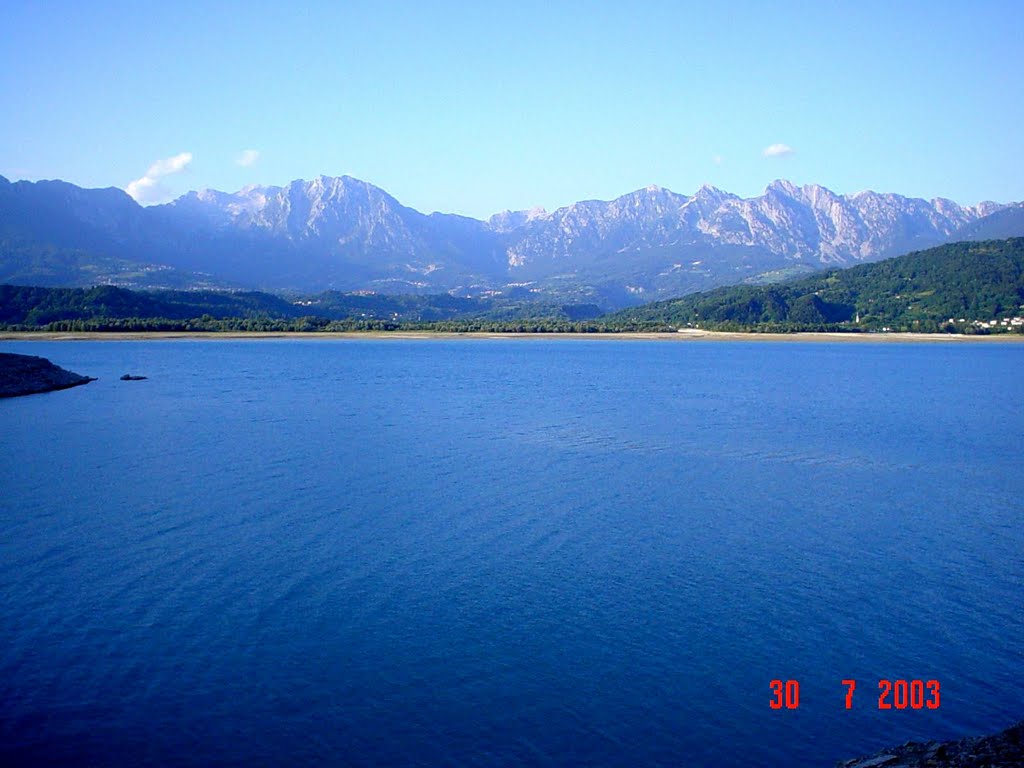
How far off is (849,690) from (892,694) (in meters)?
0.43

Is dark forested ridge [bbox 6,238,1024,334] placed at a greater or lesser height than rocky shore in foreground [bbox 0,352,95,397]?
greater

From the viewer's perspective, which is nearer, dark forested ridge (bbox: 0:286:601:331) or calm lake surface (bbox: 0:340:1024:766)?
calm lake surface (bbox: 0:340:1024:766)

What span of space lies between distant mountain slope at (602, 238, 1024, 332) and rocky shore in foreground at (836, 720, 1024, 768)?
105m

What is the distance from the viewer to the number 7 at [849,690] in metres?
9.52

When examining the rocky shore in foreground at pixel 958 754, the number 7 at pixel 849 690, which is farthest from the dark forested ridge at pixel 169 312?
the rocky shore in foreground at pixel 958 754

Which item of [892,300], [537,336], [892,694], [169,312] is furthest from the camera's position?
[892,300]

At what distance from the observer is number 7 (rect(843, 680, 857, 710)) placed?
31.2 ft

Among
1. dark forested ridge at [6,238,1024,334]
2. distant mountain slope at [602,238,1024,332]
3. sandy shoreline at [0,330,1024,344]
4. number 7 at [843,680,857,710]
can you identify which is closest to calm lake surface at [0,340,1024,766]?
number 7 at [843,680,857,710]

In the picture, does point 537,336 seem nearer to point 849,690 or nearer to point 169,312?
point 169,312

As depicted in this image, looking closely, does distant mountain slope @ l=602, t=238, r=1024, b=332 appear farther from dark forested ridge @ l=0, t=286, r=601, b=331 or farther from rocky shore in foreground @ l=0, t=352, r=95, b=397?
rocky shore in foreground @ l=0, t=352, r=95, b=397

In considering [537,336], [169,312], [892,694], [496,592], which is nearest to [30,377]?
[496,592]

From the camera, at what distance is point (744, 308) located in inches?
4855

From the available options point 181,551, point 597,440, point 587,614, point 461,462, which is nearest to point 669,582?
point 587,614

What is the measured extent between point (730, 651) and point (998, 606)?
4.23 m
